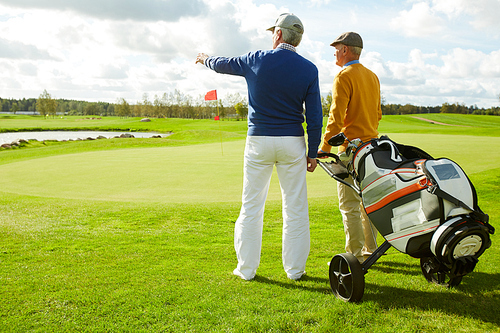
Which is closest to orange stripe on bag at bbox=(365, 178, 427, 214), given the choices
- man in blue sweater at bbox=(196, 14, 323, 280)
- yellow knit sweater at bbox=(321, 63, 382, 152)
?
man in blue sweater at bbox=(196, 14, 323, 280)

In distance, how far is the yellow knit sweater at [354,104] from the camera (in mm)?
3594

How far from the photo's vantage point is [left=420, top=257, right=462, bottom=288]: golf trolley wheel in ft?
9.64

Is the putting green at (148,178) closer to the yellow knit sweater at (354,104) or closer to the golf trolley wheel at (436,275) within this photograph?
the yellow knit sweater at (354,104)

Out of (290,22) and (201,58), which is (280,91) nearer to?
(290,22)

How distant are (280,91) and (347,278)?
5.49ft

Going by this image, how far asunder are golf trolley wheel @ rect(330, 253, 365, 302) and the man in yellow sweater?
3.27ft

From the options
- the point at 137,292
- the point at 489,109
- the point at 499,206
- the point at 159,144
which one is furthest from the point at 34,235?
the point at 489,109

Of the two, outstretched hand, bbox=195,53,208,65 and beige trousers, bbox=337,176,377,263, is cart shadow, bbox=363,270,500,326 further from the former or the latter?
outstretched hand, bbox=195,53,208,65

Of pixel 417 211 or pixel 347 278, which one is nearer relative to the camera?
pixel 417 211

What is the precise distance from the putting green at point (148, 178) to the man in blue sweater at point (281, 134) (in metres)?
4.29

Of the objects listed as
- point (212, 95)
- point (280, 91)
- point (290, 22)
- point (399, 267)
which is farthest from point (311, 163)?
point (212, 95)

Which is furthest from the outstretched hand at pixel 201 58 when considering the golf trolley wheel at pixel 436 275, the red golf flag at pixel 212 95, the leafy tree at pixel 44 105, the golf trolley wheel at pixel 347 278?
the leafy tree at pixel 44 105

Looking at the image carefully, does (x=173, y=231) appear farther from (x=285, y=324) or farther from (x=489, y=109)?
(x=489, y=109)

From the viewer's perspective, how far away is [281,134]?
10.8ft
